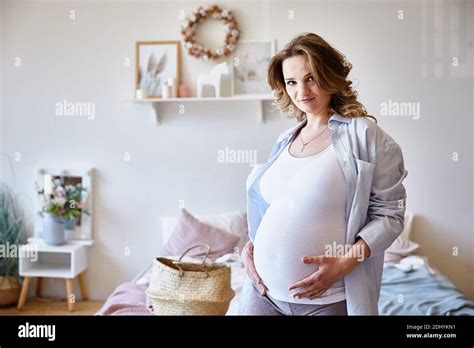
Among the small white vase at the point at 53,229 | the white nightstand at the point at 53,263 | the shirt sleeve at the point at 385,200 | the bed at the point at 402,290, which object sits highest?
the shirt sleeve at the point at 385,200

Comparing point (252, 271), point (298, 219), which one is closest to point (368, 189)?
point (298, 219)

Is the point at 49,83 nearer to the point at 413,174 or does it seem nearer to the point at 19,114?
the point at 19,114

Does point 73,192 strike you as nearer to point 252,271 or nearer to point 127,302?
point 127,302

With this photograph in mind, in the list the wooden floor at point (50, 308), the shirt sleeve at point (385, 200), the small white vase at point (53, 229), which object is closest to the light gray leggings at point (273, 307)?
the shirt sleeve at point (385, 200)

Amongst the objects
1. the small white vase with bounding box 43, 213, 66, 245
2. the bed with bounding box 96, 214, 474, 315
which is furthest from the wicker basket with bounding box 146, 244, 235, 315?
the small white vase with bounding box 43, 213, 66, 245

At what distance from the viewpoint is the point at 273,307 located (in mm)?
1093

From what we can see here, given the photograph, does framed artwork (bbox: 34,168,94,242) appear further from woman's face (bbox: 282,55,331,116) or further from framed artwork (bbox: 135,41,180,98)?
woman's face (bbox: 282,55,331,116)

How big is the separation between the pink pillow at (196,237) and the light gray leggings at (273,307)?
0.37m

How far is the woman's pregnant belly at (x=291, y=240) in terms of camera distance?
996 mm

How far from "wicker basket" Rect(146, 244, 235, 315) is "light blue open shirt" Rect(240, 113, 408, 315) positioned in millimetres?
330

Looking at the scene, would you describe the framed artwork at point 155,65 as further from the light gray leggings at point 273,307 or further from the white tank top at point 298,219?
the light gray leggings at point 273,307

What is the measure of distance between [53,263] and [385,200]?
898 mm

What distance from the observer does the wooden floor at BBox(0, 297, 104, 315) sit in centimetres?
126

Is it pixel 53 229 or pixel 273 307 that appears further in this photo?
pixel 53 229
